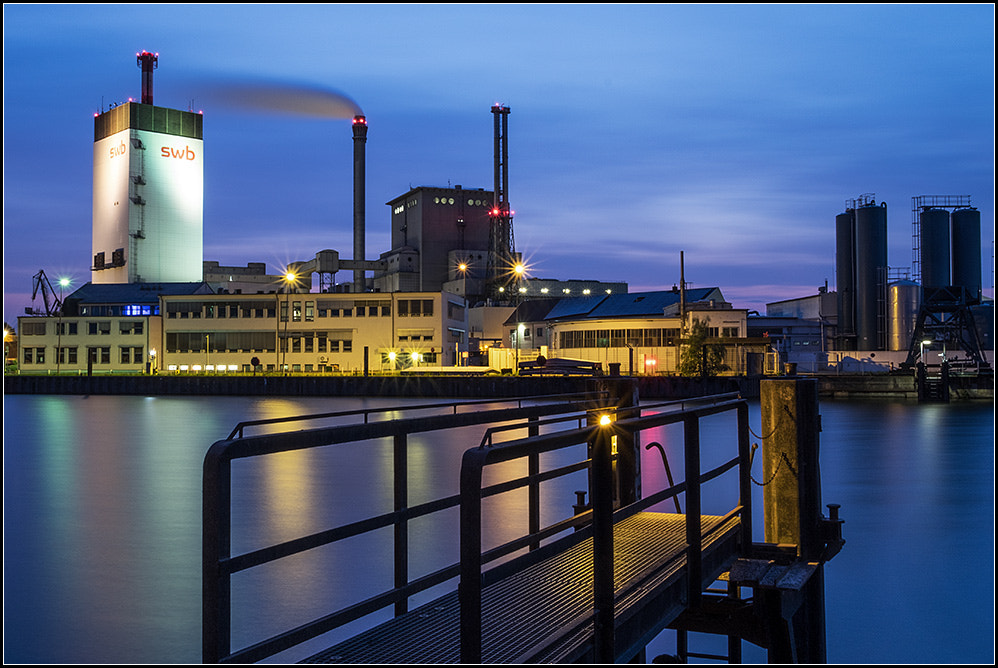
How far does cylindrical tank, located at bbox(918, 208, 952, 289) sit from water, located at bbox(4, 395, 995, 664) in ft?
131

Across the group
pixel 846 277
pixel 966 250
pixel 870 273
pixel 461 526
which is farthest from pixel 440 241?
pixel 461 526

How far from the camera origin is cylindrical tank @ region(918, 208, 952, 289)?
7488 cm

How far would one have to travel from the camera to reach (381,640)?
559cm

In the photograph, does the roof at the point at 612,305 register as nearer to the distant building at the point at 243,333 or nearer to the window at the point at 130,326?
the distant building at the point at 243,333

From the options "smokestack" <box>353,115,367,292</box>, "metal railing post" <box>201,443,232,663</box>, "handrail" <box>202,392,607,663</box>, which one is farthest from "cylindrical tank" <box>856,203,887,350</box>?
"metal railing post" <box>201,443,232,663</box>

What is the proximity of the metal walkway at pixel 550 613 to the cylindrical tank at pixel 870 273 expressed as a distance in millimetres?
73290

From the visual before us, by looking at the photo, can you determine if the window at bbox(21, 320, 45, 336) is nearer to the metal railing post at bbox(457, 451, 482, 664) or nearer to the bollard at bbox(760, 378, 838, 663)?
the bollard at bbox(760, 378, 838, 663)

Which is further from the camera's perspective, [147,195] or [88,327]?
[147,195]

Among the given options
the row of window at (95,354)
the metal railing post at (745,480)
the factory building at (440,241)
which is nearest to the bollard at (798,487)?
the metal railing post at (745,480)

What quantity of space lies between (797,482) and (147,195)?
118m

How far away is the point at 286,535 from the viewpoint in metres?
17.7

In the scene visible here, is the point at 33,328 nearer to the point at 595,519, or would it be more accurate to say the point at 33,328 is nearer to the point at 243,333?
the point at 243,333

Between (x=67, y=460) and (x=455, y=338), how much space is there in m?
58.8

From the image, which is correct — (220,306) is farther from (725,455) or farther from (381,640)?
(381,640)
